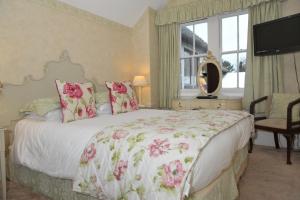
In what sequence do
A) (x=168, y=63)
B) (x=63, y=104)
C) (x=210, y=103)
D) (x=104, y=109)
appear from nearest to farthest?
1. (x=63, y=104)
2. (x=104, y=109)
3. (x=210, y=103)
4. (x=168, y=63)

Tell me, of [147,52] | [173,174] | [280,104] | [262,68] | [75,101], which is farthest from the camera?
[147,52]

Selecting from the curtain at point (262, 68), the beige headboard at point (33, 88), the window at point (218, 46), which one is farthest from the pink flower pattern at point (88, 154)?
the window at point (218, 46)

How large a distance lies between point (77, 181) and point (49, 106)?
103cm

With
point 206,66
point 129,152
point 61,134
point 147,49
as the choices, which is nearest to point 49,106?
point 61,134

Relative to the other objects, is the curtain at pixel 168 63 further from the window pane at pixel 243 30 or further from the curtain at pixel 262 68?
the curtain at pixel 262 68

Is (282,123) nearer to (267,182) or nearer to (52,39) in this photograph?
(267,182)

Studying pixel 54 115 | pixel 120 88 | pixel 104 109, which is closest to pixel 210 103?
pixel 120 88

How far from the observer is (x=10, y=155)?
7.42 feet

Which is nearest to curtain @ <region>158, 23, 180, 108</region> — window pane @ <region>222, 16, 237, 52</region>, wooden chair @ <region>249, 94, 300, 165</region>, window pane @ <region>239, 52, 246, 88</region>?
window pane @ <region>222, 16, 237, 52</region>

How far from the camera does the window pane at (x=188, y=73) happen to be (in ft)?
14.0

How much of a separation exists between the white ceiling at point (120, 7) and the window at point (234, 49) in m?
1.32

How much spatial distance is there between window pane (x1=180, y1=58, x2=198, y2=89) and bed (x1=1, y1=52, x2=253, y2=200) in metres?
1.97

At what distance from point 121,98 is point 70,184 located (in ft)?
4.21

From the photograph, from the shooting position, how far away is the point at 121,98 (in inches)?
110
